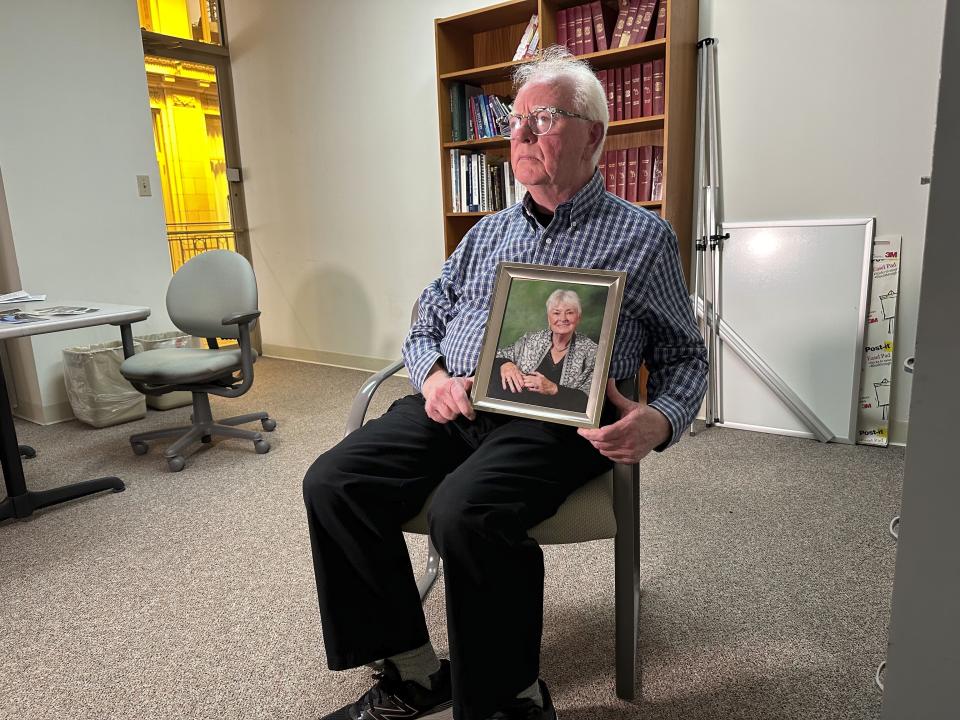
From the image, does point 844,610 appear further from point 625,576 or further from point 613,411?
point 613,411

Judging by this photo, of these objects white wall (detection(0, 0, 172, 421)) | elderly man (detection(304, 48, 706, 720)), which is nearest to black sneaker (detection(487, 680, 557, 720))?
elderly man (detection(304, 48, 706, 720))

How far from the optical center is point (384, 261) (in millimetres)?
4254

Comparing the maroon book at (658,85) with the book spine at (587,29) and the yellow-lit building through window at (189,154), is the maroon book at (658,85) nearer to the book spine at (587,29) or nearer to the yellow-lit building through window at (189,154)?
the book spine at (587,29)

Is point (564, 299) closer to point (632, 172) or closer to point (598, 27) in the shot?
point (632, 172)

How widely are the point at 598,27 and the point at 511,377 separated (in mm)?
2281

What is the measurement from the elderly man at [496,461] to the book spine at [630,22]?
63.3 inches

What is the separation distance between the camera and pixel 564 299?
1209mm

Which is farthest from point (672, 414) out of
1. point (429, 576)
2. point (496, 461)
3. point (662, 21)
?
point (662, 21)

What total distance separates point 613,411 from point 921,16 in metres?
2.24

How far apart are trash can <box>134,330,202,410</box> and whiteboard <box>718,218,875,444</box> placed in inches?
111

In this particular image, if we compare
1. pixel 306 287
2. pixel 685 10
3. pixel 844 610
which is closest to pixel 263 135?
pixel 306 287

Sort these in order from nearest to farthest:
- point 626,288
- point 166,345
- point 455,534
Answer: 1. point 455,534
2. point 626,288
3. point 166,345

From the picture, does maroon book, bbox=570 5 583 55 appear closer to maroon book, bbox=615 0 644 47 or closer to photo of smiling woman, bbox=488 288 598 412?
maroon book, bbox=615 0 644 47

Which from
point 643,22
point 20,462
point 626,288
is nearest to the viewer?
point 626,288
